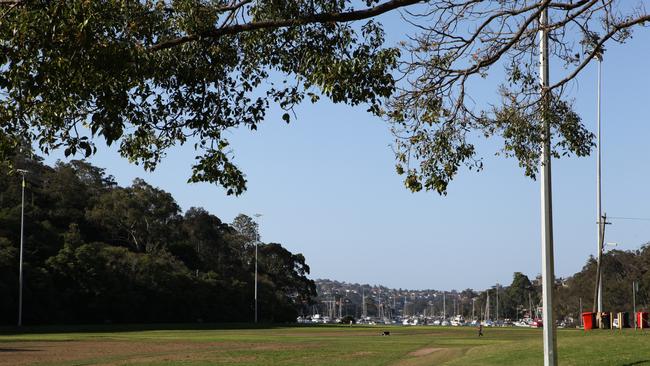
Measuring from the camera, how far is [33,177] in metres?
106

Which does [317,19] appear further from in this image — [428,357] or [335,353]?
[335,353]

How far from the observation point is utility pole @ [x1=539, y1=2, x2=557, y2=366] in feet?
50.0

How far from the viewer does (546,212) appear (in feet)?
55.8

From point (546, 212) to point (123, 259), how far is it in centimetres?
7626

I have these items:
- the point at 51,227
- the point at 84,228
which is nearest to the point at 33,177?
the point at 84,228

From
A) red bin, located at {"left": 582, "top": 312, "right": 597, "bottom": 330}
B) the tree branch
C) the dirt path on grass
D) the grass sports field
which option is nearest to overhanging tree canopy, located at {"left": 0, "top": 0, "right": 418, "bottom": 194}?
the tree branch

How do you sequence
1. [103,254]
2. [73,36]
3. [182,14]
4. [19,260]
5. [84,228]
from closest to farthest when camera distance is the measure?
[73,36], [182,14], [19,260], [103,254], [84,228]

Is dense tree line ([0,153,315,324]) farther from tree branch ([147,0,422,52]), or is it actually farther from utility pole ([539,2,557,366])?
tree branch ([147,0,422,52])

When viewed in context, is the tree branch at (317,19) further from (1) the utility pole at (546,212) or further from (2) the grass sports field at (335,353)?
(2) the grass sports field at (335,353)

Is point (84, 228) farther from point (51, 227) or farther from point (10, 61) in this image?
point (10, 61)

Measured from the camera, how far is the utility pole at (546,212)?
15250 mm

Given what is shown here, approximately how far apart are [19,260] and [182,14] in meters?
69.6

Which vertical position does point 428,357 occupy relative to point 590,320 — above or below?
below

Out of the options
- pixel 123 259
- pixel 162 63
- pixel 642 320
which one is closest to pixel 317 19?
pixel 162 63
